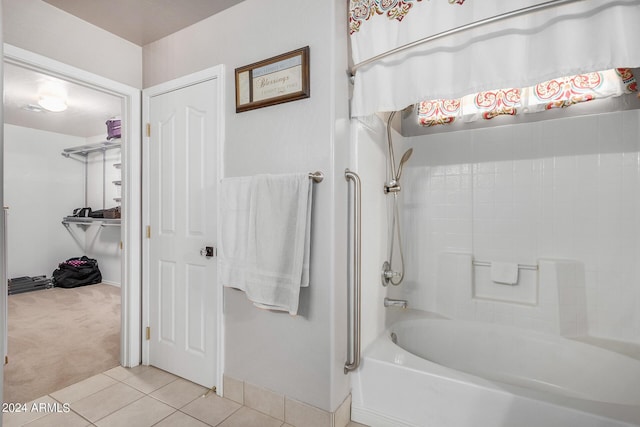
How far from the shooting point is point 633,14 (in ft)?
3.90

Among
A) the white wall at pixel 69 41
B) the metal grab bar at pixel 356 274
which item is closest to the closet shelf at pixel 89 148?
the white wall at pixel 69 41

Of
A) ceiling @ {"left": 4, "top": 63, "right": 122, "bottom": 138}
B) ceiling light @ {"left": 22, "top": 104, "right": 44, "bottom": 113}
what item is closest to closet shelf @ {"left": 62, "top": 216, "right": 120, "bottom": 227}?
ceiling @ {"left": 4, "top": 63, "right": 122, "bottom": 138}

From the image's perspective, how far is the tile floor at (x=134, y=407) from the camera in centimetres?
183

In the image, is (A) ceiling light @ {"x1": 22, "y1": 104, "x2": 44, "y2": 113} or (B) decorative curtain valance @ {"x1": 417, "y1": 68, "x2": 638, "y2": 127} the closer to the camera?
(B) decorative curtain valance @ {"x1": 417, "y1": 68, "x2": 638, "y2": 127}

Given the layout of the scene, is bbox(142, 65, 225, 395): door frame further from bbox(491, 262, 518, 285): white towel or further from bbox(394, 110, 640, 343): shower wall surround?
bbox(491, 262, 518, 285): white towel

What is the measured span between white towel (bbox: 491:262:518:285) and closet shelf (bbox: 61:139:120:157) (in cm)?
484

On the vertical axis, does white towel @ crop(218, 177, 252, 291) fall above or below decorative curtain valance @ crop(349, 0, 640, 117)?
below

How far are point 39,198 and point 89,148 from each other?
1.07 m

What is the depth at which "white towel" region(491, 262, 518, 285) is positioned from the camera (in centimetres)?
224

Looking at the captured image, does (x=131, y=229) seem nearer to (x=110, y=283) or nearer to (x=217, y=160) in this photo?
(x=217, y=160)

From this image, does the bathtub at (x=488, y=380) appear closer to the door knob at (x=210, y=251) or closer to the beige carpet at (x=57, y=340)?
the door knob at (x=210, y=251)

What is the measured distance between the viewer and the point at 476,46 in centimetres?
144

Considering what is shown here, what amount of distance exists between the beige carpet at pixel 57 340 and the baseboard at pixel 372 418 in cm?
180

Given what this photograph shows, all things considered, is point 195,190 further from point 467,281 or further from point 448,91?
point 467,281
